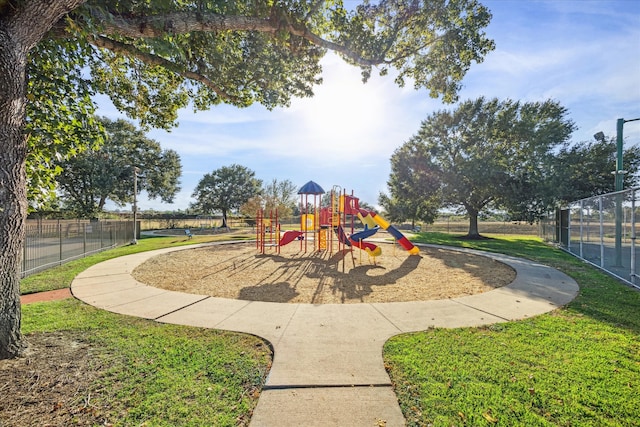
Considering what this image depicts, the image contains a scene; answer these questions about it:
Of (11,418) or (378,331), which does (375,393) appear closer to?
(378,331)

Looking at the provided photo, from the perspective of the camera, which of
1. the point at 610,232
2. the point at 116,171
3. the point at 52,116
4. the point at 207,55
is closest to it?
the point at 52,116

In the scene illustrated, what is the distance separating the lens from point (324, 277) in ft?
27.9

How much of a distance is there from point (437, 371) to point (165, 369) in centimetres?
305

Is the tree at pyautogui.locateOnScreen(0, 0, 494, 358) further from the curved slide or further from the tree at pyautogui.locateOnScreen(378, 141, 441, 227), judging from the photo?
the tree at pyautogui.locateOnScreen(378, 141, 441, 227)

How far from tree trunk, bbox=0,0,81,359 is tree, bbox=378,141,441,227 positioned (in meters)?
23.5

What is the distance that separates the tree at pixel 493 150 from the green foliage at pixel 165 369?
21.6 m

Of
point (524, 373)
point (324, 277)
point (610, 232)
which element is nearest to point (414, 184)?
point (610, 232)

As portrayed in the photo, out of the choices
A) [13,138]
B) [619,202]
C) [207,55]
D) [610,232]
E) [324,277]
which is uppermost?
[207,55]

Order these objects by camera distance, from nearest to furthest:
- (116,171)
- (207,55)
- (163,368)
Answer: (163,368) → (207,55) → (116,171)

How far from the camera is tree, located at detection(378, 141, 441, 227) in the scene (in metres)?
23.5

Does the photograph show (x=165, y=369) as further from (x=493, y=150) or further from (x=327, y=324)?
(x=493, y=150)

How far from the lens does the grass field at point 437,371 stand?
2465mm

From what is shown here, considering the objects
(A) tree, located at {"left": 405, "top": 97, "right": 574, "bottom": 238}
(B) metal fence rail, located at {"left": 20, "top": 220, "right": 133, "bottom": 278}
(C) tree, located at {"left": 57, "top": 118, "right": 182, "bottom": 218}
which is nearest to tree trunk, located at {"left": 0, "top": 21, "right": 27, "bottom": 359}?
(B) metal fence rail, located at {"left": 20, "top": 220, "right": 133, "bottom": 278}

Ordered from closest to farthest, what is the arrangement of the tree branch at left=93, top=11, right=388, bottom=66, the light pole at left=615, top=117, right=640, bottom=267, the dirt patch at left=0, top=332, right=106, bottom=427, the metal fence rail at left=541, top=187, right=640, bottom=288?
the dirt patch at left=0, top=332, right=106, bottom=427 < the tree branch at left=93, top=11, right=388, bottom=66 < the metal fence rail at left=541, top=187, right=640, bottom=288 < the light pole at left=615, top=117, right=640, bottom=267
